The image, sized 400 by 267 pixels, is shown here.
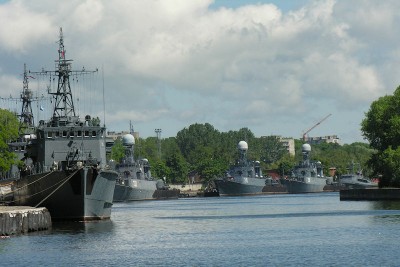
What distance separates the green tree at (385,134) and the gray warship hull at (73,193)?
57.5 metres

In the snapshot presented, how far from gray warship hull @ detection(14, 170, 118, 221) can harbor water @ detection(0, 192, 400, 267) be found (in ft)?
6.37

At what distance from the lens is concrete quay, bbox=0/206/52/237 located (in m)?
76.9

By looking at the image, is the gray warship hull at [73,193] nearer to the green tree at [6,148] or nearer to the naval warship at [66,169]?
the naval warship at [66,169]

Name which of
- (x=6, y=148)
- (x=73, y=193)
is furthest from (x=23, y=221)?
(x=6, y=148)

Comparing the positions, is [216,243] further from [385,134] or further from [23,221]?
[385,134]

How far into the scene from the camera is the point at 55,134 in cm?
10356

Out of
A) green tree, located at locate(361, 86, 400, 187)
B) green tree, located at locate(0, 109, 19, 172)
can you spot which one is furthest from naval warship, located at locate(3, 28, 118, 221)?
green tree, located at locate(361, 86, 400, 187)

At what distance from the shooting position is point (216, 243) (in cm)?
7288

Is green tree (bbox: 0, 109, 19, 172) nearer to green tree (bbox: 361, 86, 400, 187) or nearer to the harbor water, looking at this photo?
the harbor water

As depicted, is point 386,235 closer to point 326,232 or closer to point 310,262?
point 326,232

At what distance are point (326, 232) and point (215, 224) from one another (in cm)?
1861

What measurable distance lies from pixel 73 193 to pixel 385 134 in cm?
7163

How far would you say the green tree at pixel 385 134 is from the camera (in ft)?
474

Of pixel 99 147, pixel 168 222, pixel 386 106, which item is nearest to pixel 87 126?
pixel 99 147
